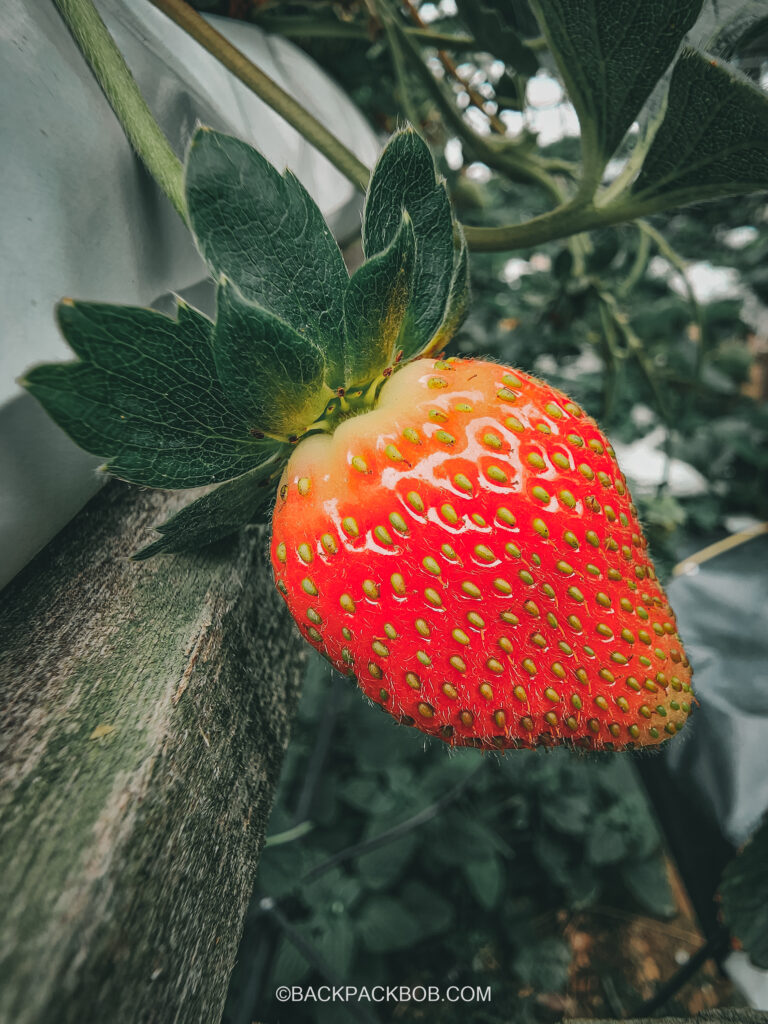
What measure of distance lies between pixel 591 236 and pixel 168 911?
1152 millimetres

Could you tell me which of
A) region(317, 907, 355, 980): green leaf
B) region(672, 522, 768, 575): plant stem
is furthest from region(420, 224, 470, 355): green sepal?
region(672, 522, 768, 575): plant stem

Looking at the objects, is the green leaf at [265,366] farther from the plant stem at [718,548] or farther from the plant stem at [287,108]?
the plant stem at [718,548]

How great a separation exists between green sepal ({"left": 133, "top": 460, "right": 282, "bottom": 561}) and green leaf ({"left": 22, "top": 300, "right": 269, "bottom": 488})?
0.01m

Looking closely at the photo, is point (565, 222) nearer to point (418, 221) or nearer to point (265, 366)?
point (418, 221)

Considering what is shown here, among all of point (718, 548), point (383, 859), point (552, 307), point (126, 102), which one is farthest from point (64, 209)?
point (718, 548)

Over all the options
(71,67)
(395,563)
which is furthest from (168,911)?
(71,67)

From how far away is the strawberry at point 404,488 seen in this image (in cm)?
31

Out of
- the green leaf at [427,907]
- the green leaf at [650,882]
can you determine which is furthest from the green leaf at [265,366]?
the green leaf at [650,882]

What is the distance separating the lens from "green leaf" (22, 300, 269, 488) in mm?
262

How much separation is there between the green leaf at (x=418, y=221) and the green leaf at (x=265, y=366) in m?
0.08

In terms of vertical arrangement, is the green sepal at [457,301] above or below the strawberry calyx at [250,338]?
below

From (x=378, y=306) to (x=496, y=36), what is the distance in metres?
0.39

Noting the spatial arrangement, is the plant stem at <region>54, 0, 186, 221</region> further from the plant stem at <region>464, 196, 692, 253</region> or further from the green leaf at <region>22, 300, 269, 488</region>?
the plant stem at <region>464, 196, 692, 253</region>

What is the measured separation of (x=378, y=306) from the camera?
0.32 metres
